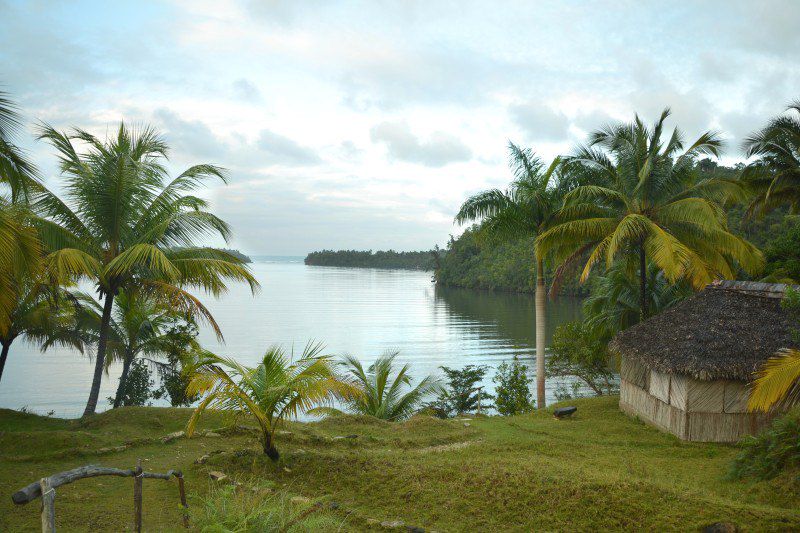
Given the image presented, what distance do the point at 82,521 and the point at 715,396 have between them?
1196 centimetres

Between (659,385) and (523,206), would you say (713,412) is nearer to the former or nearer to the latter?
(659,385)

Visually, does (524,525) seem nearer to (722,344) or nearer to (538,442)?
(538,442)

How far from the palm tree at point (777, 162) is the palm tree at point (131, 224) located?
56.5 feet

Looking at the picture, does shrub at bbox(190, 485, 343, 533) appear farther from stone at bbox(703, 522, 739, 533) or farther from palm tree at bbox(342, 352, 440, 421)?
palm tree at bbox(342, 352, 440, 421)

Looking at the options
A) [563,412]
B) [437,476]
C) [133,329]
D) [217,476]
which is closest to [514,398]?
[563,412]

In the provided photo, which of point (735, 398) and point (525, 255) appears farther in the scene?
point (525, 255)

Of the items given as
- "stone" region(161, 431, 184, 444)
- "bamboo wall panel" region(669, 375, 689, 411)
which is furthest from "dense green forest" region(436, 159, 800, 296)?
"stone" region(161, 431, 184, 444)

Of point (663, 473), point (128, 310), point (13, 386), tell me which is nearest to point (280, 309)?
point (13, 386)

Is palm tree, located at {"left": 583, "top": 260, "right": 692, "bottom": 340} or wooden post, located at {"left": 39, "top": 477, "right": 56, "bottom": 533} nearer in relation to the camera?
wooden post, located at {"left": 39, "top": 477, "right": 56, "bottom": 533}

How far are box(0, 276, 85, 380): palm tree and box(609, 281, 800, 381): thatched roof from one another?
1353 cm

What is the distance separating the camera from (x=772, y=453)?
30.5ft

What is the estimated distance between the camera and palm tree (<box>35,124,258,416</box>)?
1244 centimetres

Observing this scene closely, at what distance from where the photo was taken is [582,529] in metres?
7.42

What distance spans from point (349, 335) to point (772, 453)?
1424 inches
